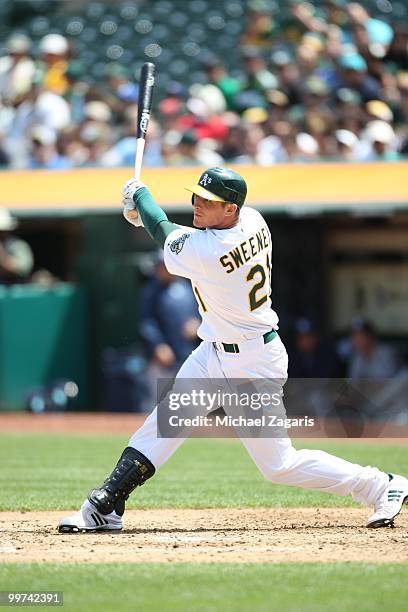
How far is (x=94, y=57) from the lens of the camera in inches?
648

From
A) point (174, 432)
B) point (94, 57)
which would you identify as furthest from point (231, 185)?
point (94, 57)

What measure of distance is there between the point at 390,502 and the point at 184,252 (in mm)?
1598

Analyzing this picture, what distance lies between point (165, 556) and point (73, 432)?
20.6ft

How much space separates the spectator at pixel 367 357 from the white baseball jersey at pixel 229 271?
6271mm

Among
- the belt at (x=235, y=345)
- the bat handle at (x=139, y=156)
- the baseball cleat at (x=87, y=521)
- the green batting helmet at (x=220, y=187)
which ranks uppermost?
the bat handle at (x=139, y=156)

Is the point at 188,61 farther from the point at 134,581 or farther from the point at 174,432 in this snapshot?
the point at 134,581

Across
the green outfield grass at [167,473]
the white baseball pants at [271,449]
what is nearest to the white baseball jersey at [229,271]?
the white baseball pants at [271,449]

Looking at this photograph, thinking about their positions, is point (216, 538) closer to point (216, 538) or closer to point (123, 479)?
point (216, 538)

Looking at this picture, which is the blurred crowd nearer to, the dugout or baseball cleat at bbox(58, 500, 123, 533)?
the dugout

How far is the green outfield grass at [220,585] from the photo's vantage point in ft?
12.9

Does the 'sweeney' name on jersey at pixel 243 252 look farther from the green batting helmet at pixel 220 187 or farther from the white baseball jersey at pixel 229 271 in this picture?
the green batting helmet at pixel 220 187

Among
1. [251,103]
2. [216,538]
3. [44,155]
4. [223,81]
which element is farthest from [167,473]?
[223,81]

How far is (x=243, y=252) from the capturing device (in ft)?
17.2

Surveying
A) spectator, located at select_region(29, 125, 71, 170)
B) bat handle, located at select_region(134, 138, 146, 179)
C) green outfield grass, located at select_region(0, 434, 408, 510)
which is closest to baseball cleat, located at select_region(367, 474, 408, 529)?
green outfield grass, located at select_region(0, 434, 408, 510)
